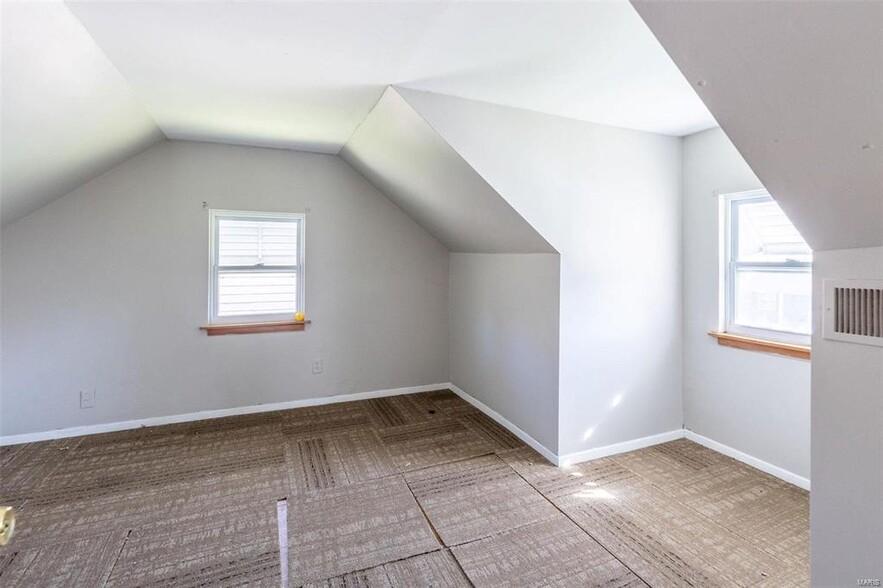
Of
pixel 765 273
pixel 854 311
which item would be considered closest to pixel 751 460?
pixel 765 273

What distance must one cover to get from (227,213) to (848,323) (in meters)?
3.75

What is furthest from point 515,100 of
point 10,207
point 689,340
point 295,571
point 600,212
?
point 10,207

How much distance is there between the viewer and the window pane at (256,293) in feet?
11.3

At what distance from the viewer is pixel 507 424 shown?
3193 mm

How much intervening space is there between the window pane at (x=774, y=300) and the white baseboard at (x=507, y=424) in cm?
153

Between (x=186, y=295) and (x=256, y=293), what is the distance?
514mm

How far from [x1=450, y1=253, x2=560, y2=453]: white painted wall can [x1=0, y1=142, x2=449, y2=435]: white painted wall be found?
1.19ft

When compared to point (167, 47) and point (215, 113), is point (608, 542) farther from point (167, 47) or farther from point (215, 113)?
point (215, 113)

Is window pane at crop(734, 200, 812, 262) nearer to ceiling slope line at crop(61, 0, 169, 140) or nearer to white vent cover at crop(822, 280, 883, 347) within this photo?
white vent cover at crop(822, 280, 883, 347)

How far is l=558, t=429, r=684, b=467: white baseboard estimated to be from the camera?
2.66 m

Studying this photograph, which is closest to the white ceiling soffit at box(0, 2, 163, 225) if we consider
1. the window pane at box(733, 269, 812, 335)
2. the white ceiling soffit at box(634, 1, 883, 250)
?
the white ceiling soffit at box(634, 1, 883, 250)

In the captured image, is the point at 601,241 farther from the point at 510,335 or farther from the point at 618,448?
the point at 618,448

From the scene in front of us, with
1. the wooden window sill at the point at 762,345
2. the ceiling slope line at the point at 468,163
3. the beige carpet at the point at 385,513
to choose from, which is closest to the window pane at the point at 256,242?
the beige carpet at the point at 385,513

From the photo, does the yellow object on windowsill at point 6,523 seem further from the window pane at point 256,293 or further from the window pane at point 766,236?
the window pane at point 766,236
